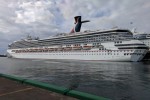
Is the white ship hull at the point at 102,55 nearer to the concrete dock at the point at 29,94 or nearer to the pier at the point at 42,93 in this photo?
the pier at the point at 42,93

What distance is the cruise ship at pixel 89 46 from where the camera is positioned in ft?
193

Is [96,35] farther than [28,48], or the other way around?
[28,48]

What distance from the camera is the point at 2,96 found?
5.88 m

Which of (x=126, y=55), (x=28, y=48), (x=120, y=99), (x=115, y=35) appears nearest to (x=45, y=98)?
(x=120, y=99)

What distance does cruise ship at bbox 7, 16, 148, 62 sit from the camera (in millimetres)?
58719

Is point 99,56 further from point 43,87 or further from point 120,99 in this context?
point 43,87

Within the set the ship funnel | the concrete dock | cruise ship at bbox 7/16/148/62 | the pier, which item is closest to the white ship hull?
cruise ship at bbox 7/16/148/62

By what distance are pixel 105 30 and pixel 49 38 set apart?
28.6 metres

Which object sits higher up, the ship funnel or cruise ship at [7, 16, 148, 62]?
the ship funnel

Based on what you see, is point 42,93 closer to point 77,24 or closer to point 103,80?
point 103,80

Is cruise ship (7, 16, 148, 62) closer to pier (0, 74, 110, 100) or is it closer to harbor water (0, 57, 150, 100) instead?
harbor water (0, 57, 150, 100)

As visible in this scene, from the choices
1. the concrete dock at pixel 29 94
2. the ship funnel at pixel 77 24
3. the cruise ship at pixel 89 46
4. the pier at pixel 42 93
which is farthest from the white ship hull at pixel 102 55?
the concrete dock at pixel 29 94

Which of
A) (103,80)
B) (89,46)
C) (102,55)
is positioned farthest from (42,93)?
(89,46)

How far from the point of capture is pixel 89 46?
221 feet
